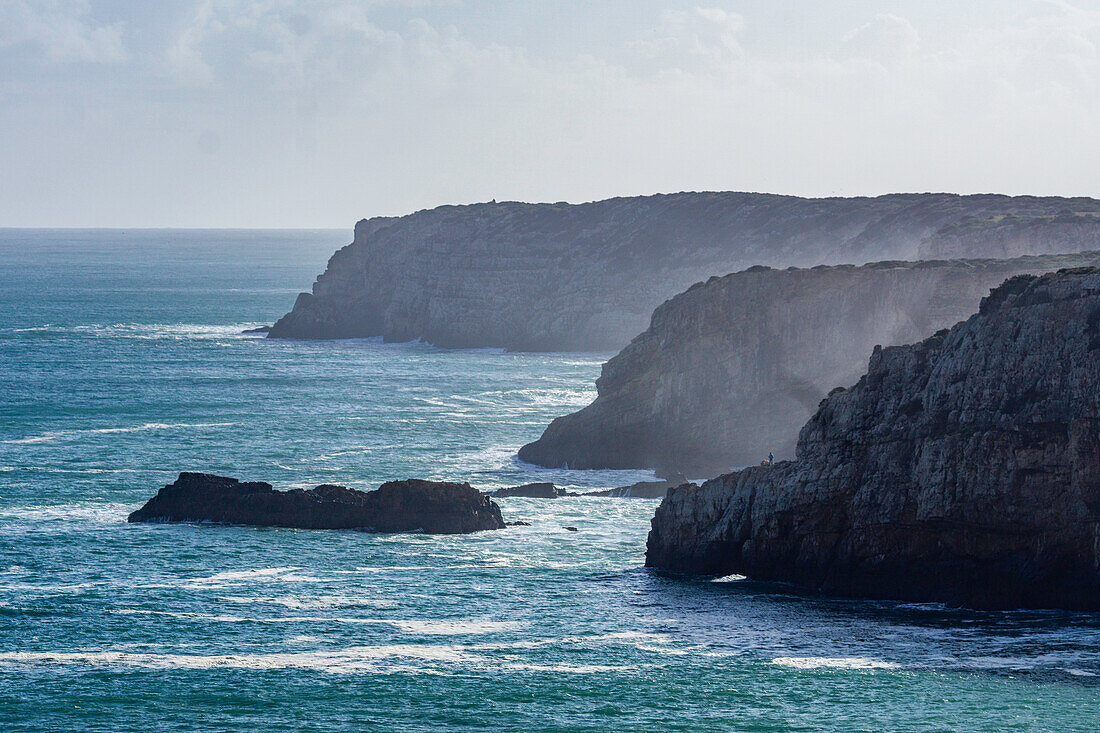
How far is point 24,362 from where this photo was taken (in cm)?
13712

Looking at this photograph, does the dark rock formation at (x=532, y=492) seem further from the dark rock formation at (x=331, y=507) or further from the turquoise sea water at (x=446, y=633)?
the dark rock formation at (x=331, y=507)

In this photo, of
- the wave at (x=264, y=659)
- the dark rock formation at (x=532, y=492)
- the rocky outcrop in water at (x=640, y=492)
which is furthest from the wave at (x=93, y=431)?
the wave at (x=264, y=659)

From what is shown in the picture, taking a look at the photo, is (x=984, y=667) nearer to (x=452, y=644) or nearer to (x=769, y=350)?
(x=452, y=644)

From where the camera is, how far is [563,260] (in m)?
170

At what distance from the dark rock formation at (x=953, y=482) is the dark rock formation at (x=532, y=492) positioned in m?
18.2

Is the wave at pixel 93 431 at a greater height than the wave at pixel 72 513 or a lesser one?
greater

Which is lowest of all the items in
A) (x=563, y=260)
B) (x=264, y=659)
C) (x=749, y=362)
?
(x=264, y=659)

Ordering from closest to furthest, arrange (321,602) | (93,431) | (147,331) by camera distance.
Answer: (321,602) → (93,431) → (147,331)

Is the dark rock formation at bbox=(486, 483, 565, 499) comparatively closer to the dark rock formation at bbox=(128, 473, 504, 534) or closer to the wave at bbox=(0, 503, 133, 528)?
the dark rock formation at bbox=(128, 473, 504, 534)

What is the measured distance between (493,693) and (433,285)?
131m

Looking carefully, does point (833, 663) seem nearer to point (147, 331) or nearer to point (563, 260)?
point (563, 260)

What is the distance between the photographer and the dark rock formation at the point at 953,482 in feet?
163

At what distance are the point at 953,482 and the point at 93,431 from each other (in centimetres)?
6387

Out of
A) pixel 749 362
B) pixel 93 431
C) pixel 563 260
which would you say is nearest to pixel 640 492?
pixel 749 362
